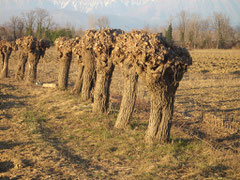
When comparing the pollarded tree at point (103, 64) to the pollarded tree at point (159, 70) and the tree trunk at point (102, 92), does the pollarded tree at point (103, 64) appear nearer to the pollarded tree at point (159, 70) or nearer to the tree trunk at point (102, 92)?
the tree trunk at point (102, 92)

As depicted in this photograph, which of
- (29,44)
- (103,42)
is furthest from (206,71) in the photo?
(103,42)

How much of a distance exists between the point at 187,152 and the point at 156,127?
42.2 inches

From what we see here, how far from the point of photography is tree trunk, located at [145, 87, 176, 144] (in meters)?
6.95

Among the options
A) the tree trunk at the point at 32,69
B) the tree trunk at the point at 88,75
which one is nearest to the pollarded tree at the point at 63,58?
the tree trunk at the point at 88,75

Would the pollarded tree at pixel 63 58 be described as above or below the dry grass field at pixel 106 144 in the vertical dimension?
above

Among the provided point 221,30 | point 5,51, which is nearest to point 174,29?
point 221,30

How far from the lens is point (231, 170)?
17.9ft

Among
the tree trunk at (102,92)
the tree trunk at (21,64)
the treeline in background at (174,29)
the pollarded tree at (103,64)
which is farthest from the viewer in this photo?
the treeline in background at (174,29)

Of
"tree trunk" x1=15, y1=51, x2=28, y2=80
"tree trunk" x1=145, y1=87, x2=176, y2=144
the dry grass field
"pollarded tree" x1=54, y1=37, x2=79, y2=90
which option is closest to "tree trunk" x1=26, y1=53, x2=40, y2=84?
"tree trunk" x1=15, y1=51, x2=28, y2=80

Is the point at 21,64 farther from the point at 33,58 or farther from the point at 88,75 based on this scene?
the point at 88,75

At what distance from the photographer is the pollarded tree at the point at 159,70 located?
6539 mm

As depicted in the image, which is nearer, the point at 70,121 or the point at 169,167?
the point at 169,167

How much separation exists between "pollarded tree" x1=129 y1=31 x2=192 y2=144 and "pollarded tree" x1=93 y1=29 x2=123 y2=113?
8.63 ft

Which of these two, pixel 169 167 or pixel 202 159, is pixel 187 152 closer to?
pixel 202 159
